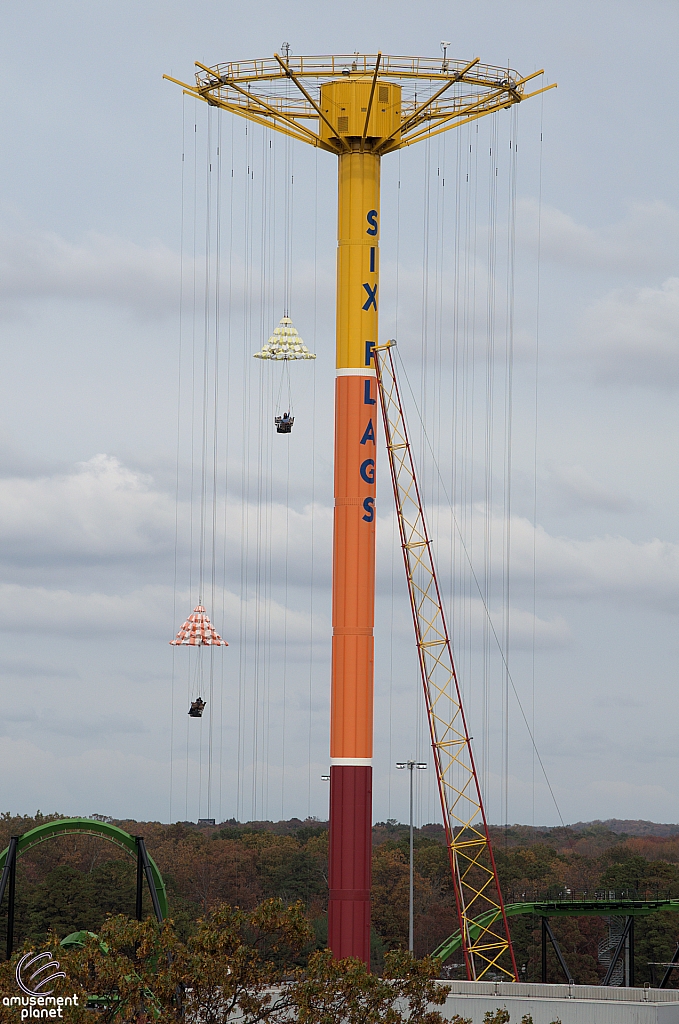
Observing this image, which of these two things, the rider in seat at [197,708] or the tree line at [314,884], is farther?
the tree line at [314,884]

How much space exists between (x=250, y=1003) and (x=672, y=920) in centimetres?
7377

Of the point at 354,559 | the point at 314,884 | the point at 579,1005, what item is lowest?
the point at 579,1005

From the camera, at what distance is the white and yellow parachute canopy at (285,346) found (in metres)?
76.1

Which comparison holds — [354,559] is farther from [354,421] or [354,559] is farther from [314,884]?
[314,884]

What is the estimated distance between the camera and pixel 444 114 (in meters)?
62.4

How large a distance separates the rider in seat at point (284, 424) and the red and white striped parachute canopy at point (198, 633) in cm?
984

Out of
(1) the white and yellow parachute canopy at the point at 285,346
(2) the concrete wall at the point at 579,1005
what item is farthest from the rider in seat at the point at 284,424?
(2) the concrete wall at the point at 579,1005

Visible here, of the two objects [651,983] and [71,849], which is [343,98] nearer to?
[651,983]

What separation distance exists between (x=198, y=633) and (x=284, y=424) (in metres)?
11.2

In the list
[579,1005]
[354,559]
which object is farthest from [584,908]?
[354,559]

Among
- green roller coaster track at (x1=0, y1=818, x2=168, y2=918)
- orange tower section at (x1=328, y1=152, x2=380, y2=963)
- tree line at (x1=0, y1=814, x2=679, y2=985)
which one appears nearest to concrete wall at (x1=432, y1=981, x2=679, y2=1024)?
orange tower section at (x1=328, y1=152, x2=380, y2=963)

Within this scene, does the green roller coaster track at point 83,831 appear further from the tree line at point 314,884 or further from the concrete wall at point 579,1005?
the tree line at point 314,884

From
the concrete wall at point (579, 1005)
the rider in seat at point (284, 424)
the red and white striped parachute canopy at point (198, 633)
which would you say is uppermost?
the rider in seat at point (284, 424)

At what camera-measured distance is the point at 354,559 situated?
5900cm
